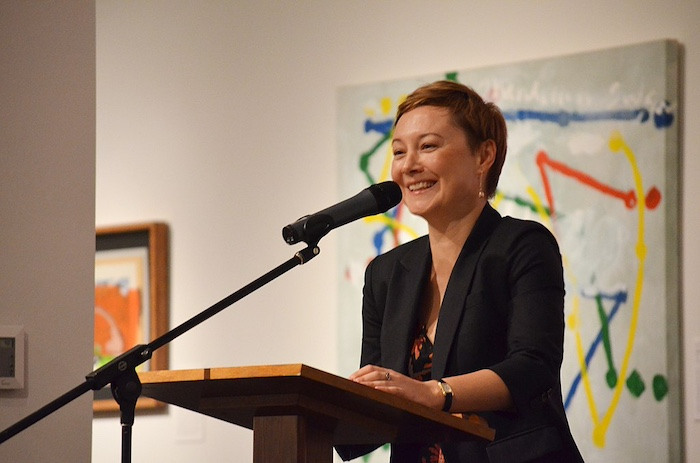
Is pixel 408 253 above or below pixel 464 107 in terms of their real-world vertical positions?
below

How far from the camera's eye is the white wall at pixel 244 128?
3.87 meters

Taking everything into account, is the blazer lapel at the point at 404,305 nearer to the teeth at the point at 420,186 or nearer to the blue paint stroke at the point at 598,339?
the teeth at the point at 420,186

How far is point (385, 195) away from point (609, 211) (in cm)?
168

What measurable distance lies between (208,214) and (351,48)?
934 mm

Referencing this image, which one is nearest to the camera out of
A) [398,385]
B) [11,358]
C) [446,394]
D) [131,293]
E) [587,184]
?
[398,385]

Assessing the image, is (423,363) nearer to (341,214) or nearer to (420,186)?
(420,186)

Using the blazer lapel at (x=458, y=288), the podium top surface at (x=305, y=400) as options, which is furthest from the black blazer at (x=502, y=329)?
the podium top surface at (x=305, y=400)

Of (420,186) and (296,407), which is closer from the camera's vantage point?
(296,407)

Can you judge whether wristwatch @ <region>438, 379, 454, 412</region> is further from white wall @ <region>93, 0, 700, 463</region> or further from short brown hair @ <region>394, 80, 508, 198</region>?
white wall @ <region>93, 0, 700, 463</region>

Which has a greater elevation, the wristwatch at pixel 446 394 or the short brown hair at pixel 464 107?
the short brown hair at pixel 464 107

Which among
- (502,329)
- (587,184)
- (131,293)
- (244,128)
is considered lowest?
(502,329)

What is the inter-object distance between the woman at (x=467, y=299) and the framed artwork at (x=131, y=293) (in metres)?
2.03

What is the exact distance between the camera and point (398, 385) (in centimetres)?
175

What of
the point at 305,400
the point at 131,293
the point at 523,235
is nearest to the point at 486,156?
the point at 523,235
